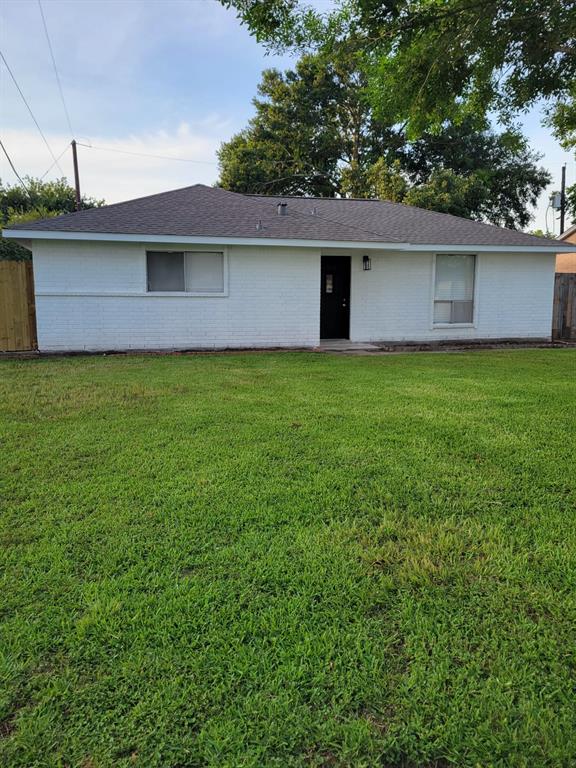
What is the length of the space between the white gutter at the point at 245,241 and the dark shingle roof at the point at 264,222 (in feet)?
0.27

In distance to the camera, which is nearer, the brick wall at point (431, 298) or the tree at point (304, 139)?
the brick wall at point (431, 298)

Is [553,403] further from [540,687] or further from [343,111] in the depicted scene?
[343,111]

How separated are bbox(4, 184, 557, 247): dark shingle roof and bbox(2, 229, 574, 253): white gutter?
0.27 feet

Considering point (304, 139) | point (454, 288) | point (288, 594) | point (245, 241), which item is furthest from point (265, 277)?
point (304, 139)

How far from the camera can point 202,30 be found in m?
9.85

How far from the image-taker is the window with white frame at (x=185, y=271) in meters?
11.1

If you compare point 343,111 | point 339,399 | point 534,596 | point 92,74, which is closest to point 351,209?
point 92,74

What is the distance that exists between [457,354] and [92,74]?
13.5 meters

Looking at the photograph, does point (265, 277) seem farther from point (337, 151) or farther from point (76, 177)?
→ point (337, 151)

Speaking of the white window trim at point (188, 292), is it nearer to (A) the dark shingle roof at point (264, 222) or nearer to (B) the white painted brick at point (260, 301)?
(B) the white painted brick at point (260, 301)

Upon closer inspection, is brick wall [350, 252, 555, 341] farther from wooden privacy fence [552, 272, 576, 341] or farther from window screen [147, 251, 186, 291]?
window screen [147, 251, 186, 291]

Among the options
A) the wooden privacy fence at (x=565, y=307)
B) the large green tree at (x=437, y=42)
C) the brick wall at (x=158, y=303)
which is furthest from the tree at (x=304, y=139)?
the large green tree at (x=437, y=42)

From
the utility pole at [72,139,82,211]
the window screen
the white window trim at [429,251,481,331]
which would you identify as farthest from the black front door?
the utility pole at [72,139,82,211]

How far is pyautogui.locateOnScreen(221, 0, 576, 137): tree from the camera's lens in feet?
17.7
